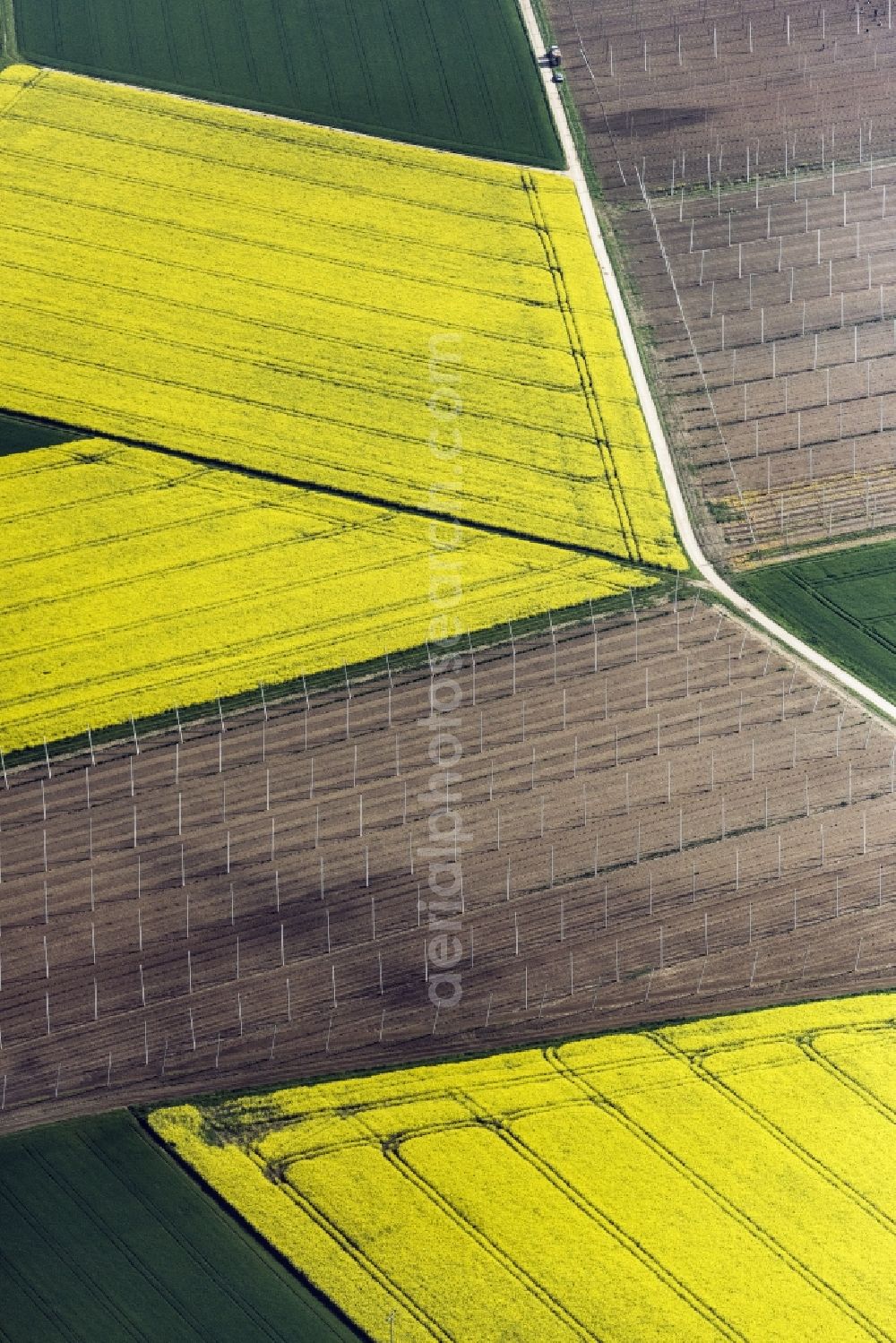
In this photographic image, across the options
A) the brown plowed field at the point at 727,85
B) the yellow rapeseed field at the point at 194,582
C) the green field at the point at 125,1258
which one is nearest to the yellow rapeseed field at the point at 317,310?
the yellow rapeseed field at the point at 194,582

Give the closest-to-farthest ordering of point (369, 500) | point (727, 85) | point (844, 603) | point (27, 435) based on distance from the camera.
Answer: point (844, 603)
point (369, 500)
point (27, 435)
point (727, 85)

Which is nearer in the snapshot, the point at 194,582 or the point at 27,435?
the point at 194,582

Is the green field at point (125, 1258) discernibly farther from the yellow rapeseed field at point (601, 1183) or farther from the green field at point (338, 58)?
the green field at point (338, 58)

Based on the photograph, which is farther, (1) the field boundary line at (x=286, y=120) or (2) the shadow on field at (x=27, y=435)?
(1) the field boundary line at (x=286, y=120)

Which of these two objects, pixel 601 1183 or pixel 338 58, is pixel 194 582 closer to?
pixel 601 1183

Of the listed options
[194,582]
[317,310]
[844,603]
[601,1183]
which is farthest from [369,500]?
[601,1183]

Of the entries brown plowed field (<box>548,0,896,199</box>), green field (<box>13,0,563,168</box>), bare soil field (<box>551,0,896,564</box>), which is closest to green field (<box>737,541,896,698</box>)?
bare soil field (<box>551,0,896,564</box>)

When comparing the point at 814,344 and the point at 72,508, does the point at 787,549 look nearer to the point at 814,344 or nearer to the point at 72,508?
the point at 814,344
